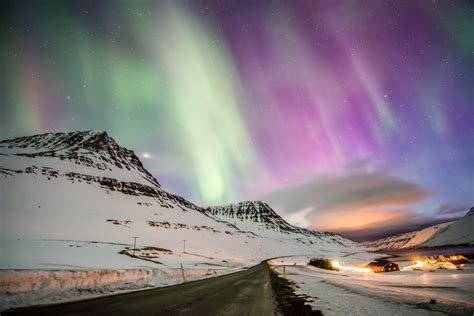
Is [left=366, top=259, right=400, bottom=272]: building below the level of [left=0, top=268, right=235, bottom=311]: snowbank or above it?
below

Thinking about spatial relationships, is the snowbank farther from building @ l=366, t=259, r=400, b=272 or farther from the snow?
building @ l=366, t=259, r=400, b=272

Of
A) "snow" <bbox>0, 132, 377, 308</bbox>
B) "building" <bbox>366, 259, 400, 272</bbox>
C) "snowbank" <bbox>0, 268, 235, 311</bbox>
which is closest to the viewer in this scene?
"snowbank" <bbox>0, 268, 235, 311</bbox>

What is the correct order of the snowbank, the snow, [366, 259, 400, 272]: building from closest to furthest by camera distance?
the snowbank
the snow
[366, 259, 400, 272]: building

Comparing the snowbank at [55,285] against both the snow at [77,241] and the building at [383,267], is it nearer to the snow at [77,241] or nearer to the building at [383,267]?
the snow at [77,241]

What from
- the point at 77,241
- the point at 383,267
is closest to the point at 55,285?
the point at 383,267

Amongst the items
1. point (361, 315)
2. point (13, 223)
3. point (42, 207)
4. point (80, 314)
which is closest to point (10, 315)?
point (80, 314)

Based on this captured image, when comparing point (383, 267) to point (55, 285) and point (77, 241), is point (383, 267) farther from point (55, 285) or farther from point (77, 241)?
point (77, 241)

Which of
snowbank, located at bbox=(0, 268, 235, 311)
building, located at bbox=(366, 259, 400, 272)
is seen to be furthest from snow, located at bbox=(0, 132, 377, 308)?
building, located at bbox=(366, 259, 400, 272)

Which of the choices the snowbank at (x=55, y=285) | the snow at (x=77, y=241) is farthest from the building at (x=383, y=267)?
the snowbank at (x=55, y=285)

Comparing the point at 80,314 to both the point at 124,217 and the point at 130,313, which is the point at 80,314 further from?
the point at 124,217

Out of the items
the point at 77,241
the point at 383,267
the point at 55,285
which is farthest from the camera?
the point at 77,241

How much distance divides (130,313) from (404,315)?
25.4ft

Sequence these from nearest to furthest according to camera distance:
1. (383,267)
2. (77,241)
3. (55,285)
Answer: (55,285) → (383,267) → (77,241)

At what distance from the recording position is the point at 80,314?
27.5 feet
